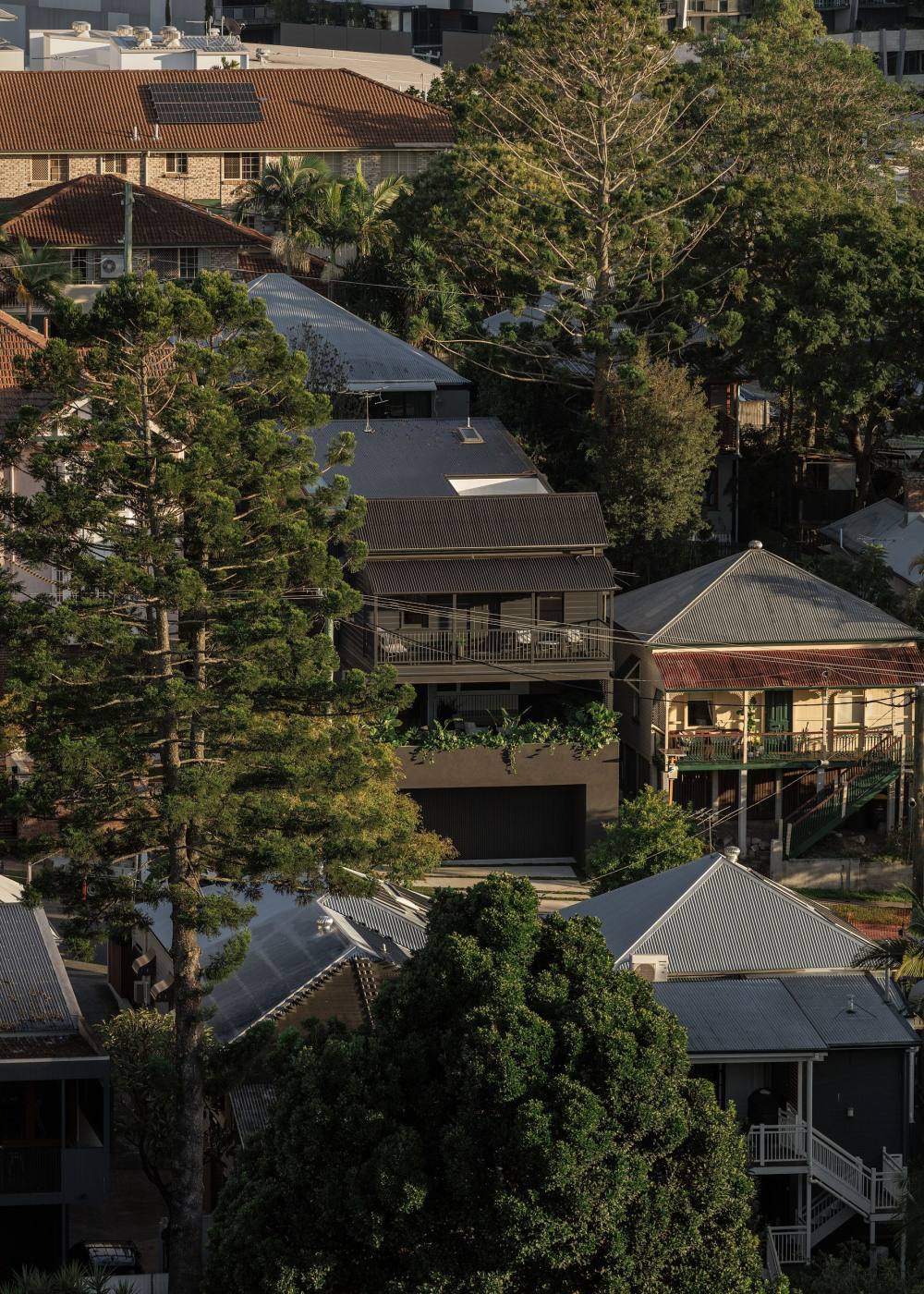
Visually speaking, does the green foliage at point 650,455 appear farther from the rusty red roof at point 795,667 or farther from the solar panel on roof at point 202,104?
the solar panel on roof at point 202,104

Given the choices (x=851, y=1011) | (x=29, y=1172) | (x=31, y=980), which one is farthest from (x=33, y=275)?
(x=851, y=1011)

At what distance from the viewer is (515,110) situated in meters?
71.1

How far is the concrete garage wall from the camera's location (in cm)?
5275

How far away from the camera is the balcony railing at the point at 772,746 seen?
178 feet

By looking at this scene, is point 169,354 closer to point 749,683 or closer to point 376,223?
point 749,683

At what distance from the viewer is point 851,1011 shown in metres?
36.4

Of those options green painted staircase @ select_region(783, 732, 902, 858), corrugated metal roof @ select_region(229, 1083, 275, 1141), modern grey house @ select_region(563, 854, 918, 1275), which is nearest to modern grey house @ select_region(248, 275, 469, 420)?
green painted staircase @ select_region(783, 732, 902, 858)

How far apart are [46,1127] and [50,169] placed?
66.8 meters

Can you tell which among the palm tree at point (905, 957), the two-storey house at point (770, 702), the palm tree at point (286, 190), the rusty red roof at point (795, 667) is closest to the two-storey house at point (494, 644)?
the two-storey house at point (770, 702)

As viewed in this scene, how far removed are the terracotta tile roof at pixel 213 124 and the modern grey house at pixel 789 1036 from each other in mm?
62344

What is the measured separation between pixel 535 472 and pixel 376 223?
2125 cm

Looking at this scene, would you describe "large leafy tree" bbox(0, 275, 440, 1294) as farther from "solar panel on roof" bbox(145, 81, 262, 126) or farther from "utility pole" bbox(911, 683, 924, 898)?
"solar panel on roof" bbox(145, 81, 262, 126)

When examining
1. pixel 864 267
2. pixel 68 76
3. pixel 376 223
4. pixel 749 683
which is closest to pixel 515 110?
pixel 376 223

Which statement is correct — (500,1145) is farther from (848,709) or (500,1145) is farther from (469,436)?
(469,436)
